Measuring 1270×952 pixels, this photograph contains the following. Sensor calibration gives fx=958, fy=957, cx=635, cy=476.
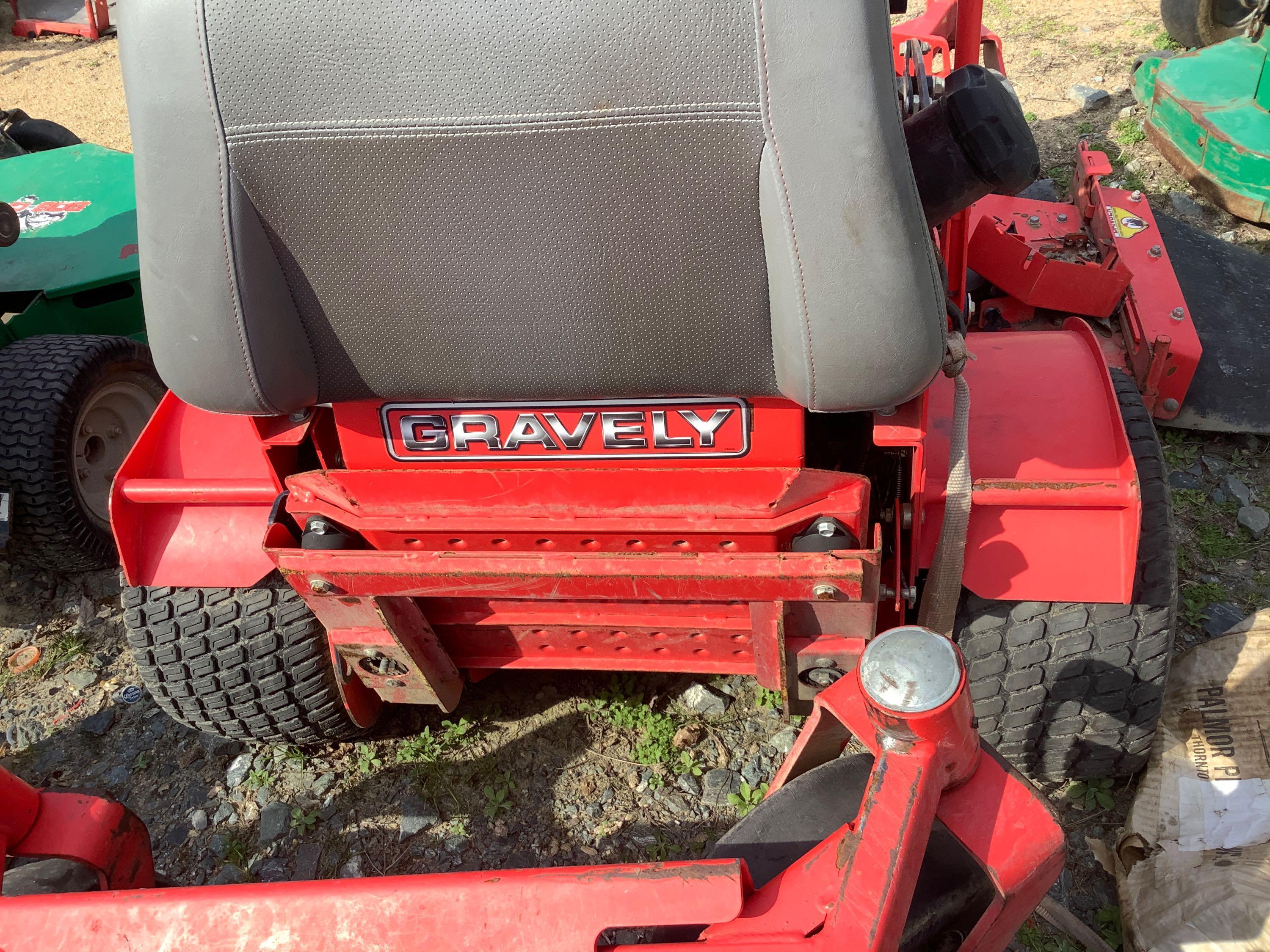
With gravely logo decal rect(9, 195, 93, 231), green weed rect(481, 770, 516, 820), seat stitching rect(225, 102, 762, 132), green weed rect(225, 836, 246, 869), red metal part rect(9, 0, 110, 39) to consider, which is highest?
seat stitching rect(225, 102, 762, 132)

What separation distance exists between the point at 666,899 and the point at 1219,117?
450 centimetres

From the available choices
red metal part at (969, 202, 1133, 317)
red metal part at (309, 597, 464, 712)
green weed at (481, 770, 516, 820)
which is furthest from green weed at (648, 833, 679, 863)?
red metal part at (969, 202, 1133, 317)

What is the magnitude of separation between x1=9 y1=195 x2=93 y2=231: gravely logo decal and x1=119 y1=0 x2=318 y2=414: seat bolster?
2.90 metres

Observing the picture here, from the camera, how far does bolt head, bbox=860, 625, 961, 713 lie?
1312 mm

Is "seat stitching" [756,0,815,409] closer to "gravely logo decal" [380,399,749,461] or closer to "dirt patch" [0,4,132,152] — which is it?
"gravely logo decal" [380,399,749,461]

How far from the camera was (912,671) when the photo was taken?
52.4 inches

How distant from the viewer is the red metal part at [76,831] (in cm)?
180

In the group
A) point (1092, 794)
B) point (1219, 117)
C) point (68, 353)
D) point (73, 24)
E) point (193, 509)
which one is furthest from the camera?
point (73, 24)

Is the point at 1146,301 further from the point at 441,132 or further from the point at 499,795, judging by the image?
the point at 441,132

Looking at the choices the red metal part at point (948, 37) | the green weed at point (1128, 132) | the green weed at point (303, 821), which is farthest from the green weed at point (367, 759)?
the green weed at point (1128, 132)

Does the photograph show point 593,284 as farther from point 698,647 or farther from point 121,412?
point 121,412

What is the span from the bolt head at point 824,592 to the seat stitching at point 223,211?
991 millimetres

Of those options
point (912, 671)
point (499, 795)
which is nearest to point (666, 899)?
point (912, 671)

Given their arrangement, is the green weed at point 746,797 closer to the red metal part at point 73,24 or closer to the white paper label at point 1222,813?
the white paper label at point 1222,813
